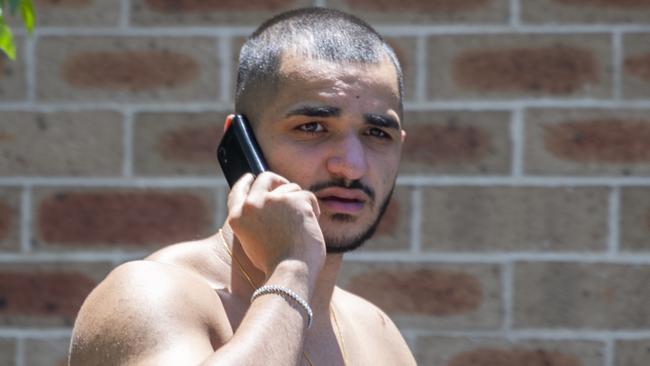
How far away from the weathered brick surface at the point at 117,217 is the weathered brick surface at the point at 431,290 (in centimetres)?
49

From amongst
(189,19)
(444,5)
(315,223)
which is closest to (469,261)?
(444,5)

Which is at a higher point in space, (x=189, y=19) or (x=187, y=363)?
(x=189, y=19)

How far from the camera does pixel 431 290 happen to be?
12.4ft

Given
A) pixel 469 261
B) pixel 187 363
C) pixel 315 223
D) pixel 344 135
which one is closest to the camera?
pixel 187 363

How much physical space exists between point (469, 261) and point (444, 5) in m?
0.77

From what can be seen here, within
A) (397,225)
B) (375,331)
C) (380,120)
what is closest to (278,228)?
(380,120)

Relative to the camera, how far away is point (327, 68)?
2.62m

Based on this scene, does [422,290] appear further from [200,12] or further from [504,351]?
[200,12]

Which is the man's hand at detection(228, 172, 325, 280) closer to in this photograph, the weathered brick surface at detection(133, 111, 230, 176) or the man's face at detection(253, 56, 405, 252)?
the man's face at detection(253, 56, 405, 252)

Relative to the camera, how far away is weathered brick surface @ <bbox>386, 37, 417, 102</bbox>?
3.80 meters

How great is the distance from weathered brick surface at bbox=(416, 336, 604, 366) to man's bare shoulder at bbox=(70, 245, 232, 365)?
143 centimetres

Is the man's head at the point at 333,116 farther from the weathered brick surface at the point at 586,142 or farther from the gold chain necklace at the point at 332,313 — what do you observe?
the weathered brick surface at the point at 586,142

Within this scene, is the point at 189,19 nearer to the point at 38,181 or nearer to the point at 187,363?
the point at 38,181

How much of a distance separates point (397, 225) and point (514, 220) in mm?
349
